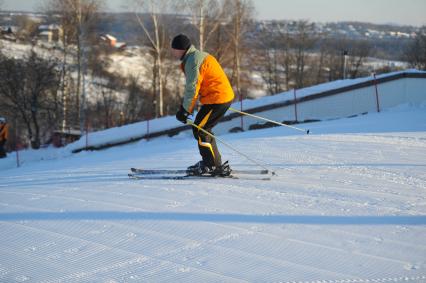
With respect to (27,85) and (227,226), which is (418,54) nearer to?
(27,85)

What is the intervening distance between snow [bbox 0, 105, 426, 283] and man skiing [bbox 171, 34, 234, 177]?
0.35 metres

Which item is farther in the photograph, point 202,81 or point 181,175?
point 181,175

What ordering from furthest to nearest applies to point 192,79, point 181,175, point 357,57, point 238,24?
1. point 357,57
2. point 238,24
3. point 181,175
4. point 192,79

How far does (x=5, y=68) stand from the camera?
29562mm

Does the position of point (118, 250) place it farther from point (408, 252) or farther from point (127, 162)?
point (127, 162)

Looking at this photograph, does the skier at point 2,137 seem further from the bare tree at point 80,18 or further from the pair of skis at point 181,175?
the pair of skis at point 181,175

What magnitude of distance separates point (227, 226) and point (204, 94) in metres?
2.47

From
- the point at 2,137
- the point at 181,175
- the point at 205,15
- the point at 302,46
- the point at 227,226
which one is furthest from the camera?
the point at 302,46

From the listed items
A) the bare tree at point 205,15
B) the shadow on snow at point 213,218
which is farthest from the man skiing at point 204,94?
the bare tree at point 205,15

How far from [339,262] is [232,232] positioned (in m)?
1.02

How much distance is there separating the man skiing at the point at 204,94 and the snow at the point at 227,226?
13.7 inches

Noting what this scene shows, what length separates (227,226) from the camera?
451 cm

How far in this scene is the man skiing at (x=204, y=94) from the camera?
6.20 metres

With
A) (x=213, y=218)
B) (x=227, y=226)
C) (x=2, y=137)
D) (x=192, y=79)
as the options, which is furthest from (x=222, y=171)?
(x=2, y=137)
